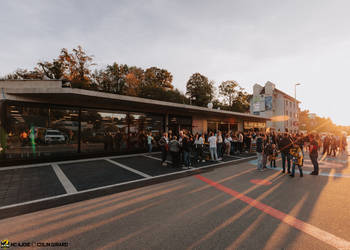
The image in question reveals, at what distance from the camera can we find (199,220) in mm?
3549

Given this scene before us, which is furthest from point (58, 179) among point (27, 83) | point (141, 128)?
point (27, 83)

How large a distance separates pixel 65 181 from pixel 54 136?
487 centimetres

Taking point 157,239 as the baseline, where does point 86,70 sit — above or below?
above

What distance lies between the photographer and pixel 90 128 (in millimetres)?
10875

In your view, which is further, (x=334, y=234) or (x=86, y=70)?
(x=86, y=70)

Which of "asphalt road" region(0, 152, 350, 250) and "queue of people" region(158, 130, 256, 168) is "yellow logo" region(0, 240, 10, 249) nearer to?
"asphalt road" region(0, 152, 350, 250)

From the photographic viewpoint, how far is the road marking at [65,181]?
17.6 ft

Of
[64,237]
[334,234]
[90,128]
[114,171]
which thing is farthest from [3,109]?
[334,234]

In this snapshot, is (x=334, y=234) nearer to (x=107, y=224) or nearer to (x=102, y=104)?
(x=107, y=224)

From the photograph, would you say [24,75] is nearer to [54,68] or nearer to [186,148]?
[54,68]

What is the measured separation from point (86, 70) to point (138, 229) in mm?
33831

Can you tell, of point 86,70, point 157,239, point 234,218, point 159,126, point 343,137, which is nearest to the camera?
point 157,239

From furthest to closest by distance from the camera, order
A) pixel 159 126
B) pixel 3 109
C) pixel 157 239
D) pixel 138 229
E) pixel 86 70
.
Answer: pixel 86 70, pixel 159 126, pixel 3 109, pixel 138 229, pixel 157 239

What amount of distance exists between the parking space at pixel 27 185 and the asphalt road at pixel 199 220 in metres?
1.33
